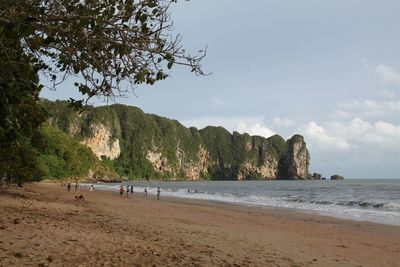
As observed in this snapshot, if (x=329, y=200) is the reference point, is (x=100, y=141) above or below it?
above

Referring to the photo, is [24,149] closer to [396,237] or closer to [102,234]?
[102,234]

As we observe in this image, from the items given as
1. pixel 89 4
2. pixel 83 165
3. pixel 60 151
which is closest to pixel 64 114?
pixel 83 165

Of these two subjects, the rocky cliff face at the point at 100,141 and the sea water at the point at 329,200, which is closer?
the sea water at the point at 329,200

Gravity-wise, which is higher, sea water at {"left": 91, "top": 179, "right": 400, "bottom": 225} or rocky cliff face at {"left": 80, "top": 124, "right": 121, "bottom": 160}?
rocky cliff face at {"left": 80, "top": 124, "right": 121, "bottom": 160}

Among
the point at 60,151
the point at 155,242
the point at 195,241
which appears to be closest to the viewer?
the point at 155,242

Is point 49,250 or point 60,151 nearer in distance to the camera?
point 49,250

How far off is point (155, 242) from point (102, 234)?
135 cm

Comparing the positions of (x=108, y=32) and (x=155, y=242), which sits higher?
(x=108, y=32)

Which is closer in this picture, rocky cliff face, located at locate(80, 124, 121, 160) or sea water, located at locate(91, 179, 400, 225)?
sea water, located at locate(91, 179, 400, 225)

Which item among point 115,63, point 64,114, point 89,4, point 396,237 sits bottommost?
point 396,237

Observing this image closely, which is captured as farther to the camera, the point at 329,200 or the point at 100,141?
the point at 100,141

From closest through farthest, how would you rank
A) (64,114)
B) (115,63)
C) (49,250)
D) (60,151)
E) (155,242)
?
(115,63)
(49,250)
(155,242)
(60,151)
(64,114)

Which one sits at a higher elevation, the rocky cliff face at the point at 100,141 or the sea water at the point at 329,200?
the rocky cliff face at the point at 100,141

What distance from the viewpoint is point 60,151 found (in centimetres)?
9062
